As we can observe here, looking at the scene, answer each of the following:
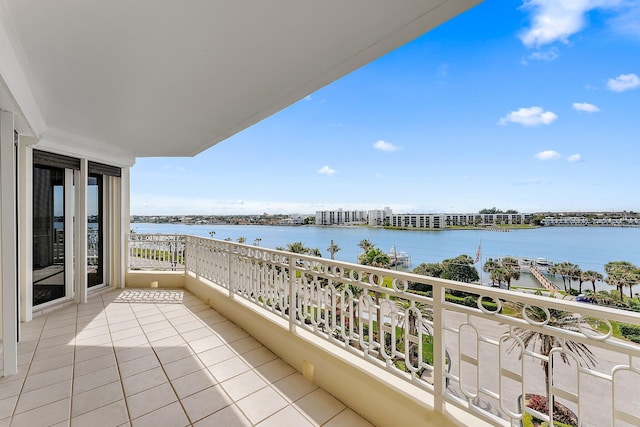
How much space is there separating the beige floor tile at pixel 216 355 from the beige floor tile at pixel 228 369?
0.07 m

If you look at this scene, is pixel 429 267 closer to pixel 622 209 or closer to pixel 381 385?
pixel 622 209

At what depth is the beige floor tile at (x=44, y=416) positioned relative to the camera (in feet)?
6.01

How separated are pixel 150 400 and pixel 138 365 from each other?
63 centimetres

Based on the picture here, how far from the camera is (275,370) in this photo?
2.44 m

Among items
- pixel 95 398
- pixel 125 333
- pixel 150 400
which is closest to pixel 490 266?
pixel 125 333

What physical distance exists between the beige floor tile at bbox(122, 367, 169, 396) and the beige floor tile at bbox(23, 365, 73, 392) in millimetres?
563

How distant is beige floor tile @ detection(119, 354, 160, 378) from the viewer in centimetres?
243

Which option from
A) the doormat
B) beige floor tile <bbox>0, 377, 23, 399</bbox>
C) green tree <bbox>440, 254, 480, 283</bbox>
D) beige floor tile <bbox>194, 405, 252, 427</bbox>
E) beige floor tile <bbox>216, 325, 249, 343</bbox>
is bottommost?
green tree <bbox>440, 254, 480, 283</bbox>

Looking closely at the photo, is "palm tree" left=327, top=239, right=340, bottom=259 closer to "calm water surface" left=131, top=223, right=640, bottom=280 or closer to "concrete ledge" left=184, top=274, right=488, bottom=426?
"calm water surface" left=131, top=223, right=640, bottom=280

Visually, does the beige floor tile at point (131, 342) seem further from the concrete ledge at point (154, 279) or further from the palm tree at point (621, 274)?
the palm tree at point (621, 274)

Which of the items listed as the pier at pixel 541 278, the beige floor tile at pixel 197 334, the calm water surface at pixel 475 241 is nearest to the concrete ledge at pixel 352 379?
the beige floor tile at pixel 197 334

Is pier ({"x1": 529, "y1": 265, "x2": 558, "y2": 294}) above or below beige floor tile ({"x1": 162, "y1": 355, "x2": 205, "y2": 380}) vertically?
below

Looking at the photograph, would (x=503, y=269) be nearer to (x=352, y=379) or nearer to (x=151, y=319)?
(x=352, y=379)

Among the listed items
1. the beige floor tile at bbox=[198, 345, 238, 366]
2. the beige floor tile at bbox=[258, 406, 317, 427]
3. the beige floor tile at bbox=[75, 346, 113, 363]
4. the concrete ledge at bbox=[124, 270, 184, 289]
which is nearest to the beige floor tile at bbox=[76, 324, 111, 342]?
the beige floor tile at bbox=[75, 346, 113, 363]
